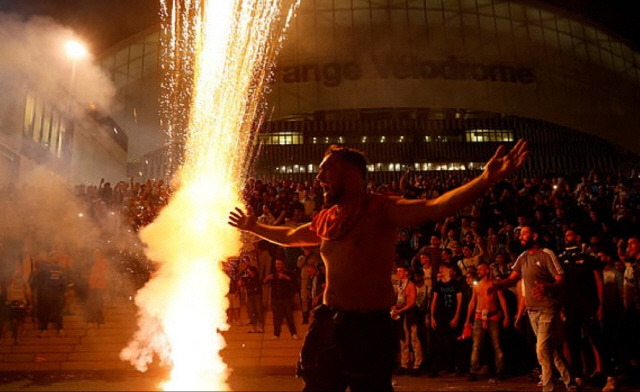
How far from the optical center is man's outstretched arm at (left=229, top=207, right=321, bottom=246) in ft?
10.9

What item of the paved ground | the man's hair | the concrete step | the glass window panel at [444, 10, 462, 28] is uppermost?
the glass window panel at [444, 10, 462, 28]

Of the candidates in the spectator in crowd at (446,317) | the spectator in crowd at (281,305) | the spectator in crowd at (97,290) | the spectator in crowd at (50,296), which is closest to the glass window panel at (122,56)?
the spectator in crowd at (97,290)

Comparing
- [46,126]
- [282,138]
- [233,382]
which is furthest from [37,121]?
[233,382]

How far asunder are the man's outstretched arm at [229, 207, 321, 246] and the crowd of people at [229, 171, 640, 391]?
3.94m

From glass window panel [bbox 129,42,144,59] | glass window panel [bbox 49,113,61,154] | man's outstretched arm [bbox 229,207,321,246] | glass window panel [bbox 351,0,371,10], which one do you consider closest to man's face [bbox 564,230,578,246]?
→ man's outstretched arm [bbox 229,207,321,246]

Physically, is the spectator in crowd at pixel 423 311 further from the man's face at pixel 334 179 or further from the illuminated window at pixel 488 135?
the illuminated window at pixel 488 135

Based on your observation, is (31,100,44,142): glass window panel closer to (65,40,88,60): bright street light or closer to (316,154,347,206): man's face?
(65,40,88,60): bright street light

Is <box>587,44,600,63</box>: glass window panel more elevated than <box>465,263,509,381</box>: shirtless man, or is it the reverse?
<box>587,44,600,63</box>: glass window panel

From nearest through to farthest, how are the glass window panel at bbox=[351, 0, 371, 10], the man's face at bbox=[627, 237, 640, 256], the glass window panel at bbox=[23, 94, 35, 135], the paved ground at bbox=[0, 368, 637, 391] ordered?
the paved ground at bbox=[0, 368, 637, 391]
the man's face at bbox=[627, 237, 640, 256]
the glass window panel at bbox=[23, 94, 35, 135]
the glass window panel at bbox=[351, 0, 371, 10]

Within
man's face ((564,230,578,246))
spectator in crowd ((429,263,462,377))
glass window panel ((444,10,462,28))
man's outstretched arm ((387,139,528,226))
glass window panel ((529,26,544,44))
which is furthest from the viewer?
glass window panel ((529,26,544,44))

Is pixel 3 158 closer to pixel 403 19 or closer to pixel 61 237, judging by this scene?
pixel 61 237

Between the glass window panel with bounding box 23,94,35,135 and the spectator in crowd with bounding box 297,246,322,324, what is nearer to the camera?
the spectator in crowd with bounding box 297,246,322,324

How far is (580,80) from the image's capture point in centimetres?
2708

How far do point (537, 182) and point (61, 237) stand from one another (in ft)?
42.0
